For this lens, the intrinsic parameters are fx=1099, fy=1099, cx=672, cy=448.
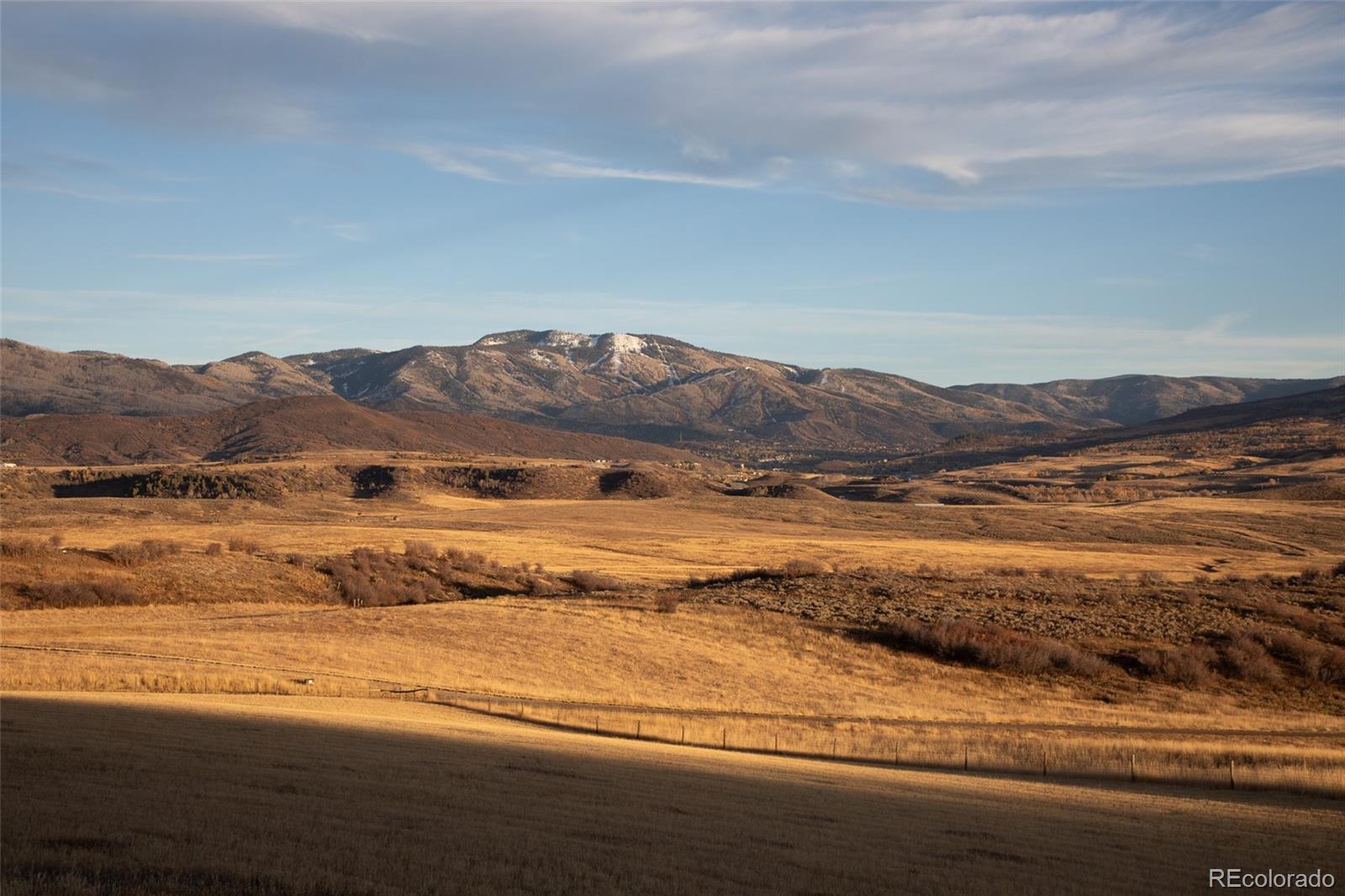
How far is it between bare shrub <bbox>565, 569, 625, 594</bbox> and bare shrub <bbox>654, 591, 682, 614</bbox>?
5798 mm

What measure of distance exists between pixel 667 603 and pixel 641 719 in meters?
22.0

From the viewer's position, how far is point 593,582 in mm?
63344

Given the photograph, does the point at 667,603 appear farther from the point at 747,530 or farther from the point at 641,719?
the point at 747,530

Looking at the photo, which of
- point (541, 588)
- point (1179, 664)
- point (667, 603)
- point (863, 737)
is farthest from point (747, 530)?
point (863, 737)

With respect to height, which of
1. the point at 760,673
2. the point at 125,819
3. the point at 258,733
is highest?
the point at 125,819

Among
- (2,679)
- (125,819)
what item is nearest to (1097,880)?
(125,819)

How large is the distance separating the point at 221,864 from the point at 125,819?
7.12ft

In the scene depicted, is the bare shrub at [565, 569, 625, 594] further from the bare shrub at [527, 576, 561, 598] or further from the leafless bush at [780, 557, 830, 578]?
the leafless bush at [780, 557, 830, 578]

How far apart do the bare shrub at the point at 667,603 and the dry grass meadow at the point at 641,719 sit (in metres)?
0.89

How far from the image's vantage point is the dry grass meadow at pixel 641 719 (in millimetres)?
12750

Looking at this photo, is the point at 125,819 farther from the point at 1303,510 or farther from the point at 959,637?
the point at 1303,510

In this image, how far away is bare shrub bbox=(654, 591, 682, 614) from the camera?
1961 inches

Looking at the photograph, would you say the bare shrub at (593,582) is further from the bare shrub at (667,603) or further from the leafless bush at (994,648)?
the leafless bush at (994,648)

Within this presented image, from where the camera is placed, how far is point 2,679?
85.2ft
